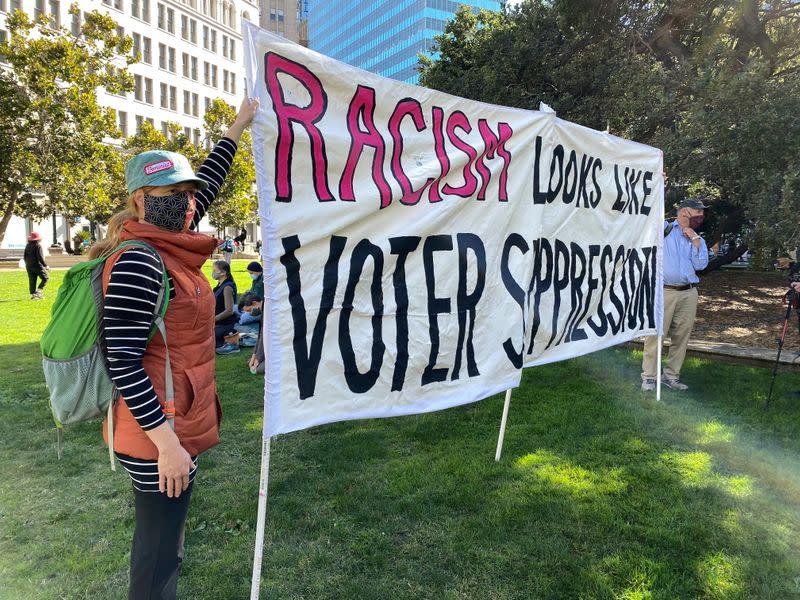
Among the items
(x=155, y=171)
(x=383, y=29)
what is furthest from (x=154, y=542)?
(x=383, y=29)

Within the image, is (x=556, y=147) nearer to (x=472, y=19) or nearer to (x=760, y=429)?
(x=760, y=429)

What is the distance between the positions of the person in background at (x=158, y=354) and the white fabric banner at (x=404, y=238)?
1.39 ft

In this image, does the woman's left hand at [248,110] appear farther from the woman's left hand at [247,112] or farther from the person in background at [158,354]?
the person in background at [158,354]

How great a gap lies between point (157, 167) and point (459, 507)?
108 inches

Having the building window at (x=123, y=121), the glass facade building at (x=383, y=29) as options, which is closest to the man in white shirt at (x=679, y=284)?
the building window at (x=123, y=121)

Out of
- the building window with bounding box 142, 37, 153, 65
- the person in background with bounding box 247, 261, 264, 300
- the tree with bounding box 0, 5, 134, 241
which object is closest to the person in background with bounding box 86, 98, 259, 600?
the person in background with bounding box 247, 261, 264, 300

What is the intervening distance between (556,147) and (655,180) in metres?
1.89

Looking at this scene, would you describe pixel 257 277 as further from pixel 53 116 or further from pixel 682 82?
pixel 53 116

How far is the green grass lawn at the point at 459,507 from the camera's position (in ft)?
9.52

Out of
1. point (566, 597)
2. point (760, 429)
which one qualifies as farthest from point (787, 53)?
point (566, 597)

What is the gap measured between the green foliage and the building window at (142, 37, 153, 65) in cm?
4863

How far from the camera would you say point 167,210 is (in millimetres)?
1989

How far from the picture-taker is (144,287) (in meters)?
1.79

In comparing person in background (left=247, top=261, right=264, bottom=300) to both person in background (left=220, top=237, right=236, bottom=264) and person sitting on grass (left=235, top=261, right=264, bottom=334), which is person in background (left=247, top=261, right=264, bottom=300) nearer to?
person sitting on grass (left=235, top=261, right=264, bottom=334)
